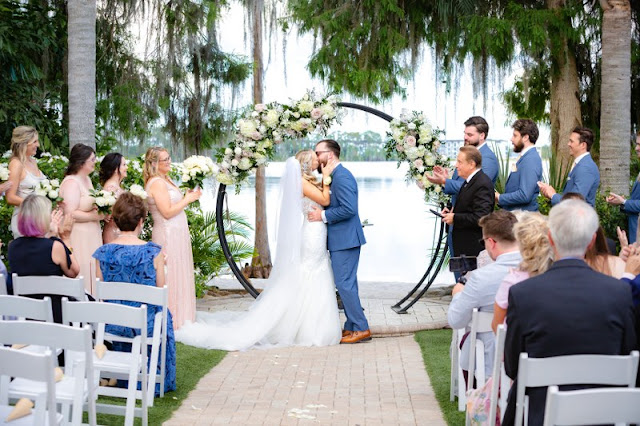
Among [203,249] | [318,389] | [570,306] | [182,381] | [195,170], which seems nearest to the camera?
[570,306]

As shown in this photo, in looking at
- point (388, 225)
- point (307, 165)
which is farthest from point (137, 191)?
point (388, 225)

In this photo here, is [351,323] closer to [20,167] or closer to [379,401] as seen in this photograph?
[379,401]

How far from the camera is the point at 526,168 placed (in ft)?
24.5

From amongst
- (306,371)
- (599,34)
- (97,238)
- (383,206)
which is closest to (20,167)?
(97,238)

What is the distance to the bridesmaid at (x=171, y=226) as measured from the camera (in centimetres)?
755

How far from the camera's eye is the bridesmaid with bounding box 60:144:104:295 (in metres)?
7.27

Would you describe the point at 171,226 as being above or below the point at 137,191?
below

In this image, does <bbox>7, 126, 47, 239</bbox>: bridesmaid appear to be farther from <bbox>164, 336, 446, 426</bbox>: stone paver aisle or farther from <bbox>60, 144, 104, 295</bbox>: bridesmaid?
<bbox>164, 336, 446, 426</bbox>: stone paver aisle

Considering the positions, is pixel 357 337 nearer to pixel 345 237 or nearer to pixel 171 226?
pixel 345 237

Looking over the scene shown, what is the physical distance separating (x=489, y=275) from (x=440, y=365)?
215 centimetres

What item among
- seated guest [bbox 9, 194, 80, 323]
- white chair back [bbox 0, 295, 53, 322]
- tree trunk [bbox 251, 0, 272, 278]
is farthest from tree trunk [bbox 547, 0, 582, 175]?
white chair back [bbox 0, 295, 53, 322]

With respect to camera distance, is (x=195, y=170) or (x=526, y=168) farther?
(x=195, y=170)

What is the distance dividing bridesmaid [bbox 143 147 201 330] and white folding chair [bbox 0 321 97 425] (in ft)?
10.8

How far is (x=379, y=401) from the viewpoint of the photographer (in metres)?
5.71
